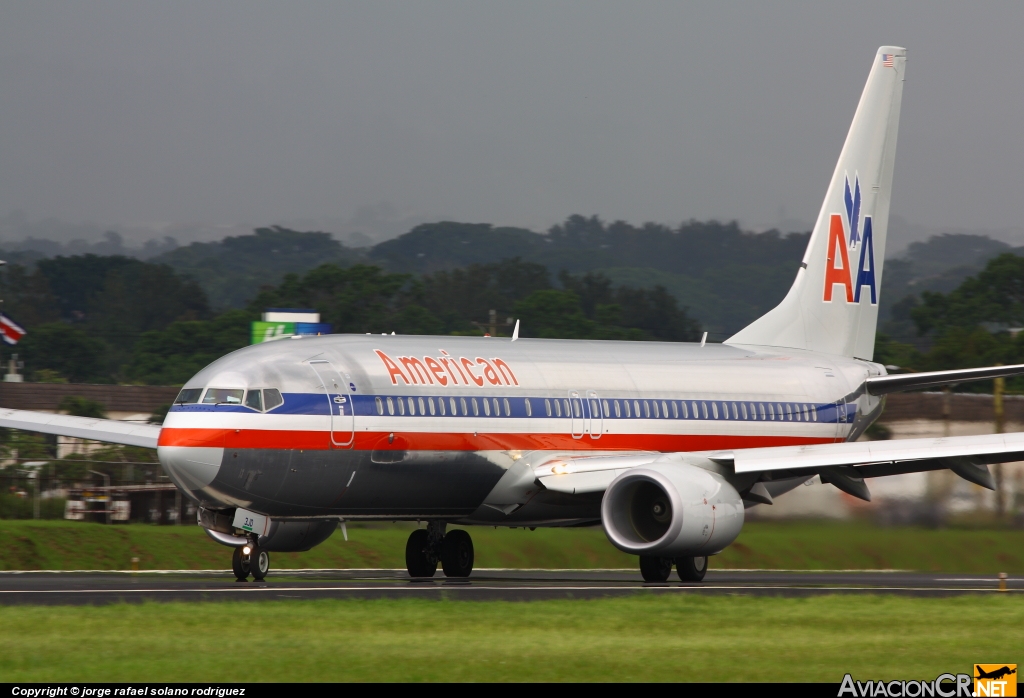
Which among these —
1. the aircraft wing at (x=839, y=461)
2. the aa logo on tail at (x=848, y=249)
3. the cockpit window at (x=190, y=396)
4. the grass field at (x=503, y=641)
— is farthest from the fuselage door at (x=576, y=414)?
the aa logo on tail at (x=848, y=249)

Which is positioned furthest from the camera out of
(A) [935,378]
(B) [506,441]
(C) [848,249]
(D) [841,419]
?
(C) [848,249]

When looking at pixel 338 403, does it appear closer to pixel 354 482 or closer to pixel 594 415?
pixel 354 482

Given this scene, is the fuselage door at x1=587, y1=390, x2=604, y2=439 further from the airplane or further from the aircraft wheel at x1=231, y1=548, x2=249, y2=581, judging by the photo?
the aircraft wheel at x1=231, y1=548, x2=249, y2=581

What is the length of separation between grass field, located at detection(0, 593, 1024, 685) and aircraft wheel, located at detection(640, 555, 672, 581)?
6.79 meters

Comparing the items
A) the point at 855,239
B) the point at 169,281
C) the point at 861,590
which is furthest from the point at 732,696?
the point at 169,281

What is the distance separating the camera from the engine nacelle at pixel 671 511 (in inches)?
972

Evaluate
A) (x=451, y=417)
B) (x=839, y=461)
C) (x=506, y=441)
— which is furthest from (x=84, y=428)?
(x=839, y=461)

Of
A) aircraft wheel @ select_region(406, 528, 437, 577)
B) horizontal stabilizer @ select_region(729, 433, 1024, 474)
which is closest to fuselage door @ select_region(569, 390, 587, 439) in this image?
horizontal stabilizer @ select_region(729, 433, 1024, 474)

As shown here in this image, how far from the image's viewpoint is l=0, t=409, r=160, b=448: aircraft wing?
27891 millimetres

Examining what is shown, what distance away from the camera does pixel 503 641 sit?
15016 mm

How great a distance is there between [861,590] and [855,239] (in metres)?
14.0

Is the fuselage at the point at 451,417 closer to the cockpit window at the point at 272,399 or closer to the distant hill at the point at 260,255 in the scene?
the cockpit window at the point at 272,399

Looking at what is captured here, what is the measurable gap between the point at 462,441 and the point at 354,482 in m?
2.28

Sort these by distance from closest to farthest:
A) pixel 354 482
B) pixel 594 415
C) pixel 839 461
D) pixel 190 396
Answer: pixel 190 396 → pixel 354 482 → pixel 839 461 → pixel 594 415
